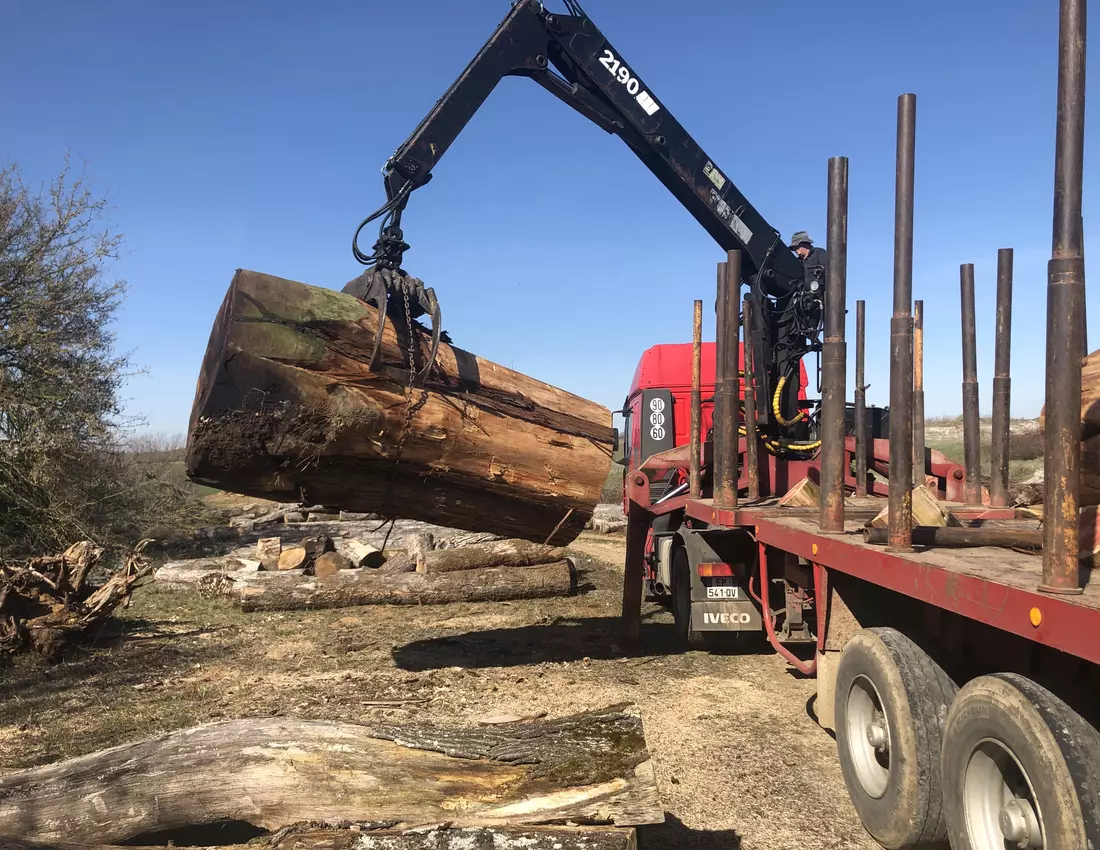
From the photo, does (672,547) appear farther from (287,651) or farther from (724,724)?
(287,651)

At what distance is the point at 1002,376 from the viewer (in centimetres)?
577

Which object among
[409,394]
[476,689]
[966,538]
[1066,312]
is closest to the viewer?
[1066,312]

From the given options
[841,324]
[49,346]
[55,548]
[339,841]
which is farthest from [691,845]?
[49,346]

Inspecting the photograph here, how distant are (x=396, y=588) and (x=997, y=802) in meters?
8.45

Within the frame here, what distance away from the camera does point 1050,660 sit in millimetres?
2928

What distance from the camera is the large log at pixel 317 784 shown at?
3277 mm

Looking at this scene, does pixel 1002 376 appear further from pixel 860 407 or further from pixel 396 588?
pixel 396 588

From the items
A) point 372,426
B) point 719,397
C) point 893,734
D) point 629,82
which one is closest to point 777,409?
point 719,397

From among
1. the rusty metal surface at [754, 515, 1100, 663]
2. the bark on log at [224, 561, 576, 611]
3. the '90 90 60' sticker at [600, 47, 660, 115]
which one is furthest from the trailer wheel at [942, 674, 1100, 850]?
the bark on log at [224, 561, 576, 611]

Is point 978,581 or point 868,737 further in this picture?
point 868,737

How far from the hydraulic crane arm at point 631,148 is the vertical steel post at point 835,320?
318 centimetres

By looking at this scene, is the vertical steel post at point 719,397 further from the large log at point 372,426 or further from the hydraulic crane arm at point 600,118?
the hydraulic crane arm at point 600,118

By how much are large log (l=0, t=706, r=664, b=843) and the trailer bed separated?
130 centimetres

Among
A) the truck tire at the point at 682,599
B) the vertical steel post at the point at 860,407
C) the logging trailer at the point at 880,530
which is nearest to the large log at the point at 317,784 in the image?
the logging trailer at the point at 880,530
